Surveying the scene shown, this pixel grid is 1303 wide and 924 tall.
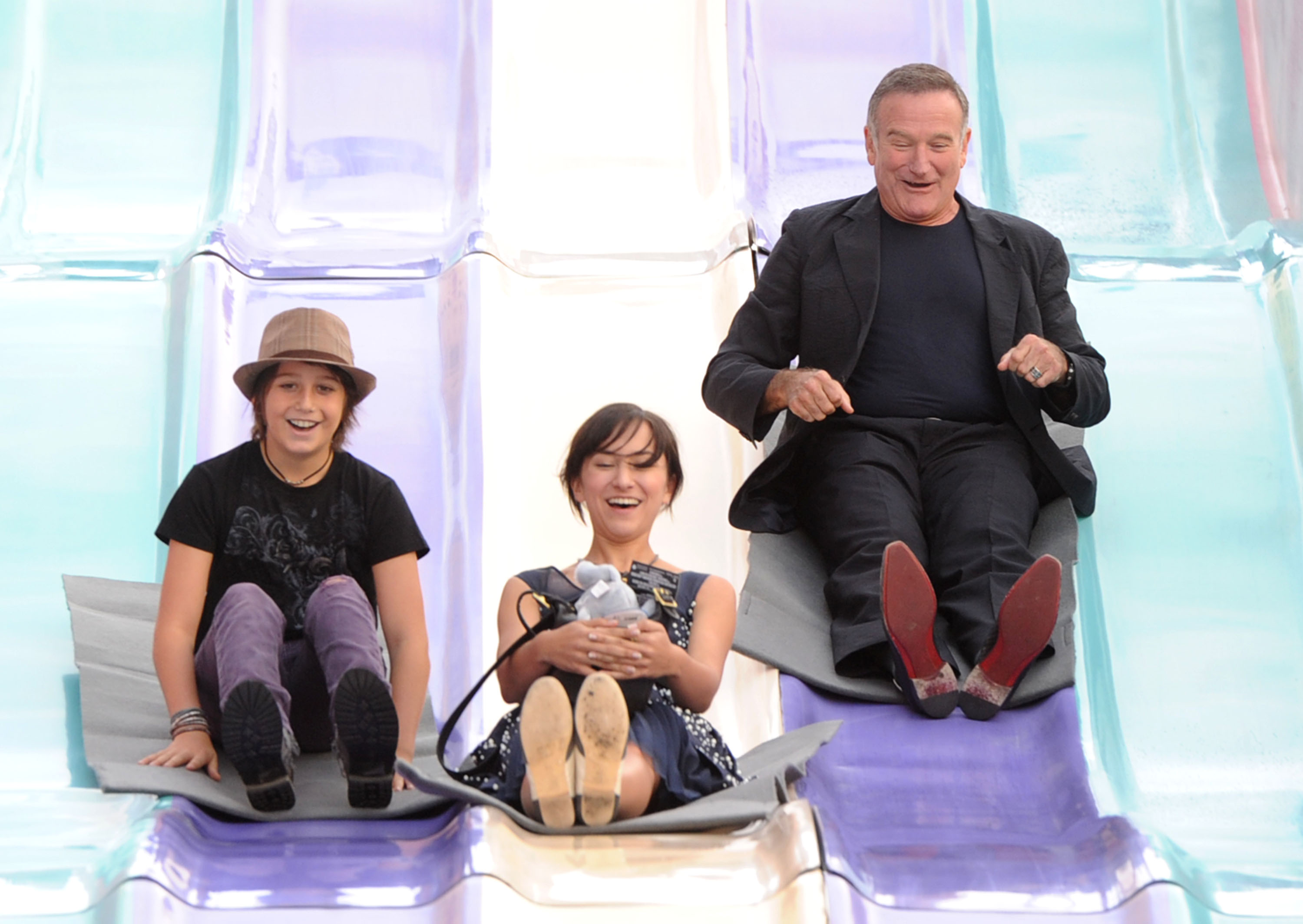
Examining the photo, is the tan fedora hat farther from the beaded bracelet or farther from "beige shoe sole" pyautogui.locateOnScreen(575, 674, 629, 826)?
"beige shoe sole" pyautogui.locateOnScreen(575, 674, 629, 826)

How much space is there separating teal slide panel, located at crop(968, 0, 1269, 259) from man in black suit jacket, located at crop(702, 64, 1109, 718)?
560mm

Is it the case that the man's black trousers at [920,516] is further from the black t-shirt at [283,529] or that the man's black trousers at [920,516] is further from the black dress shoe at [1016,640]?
the black t-shirt at [283,529]

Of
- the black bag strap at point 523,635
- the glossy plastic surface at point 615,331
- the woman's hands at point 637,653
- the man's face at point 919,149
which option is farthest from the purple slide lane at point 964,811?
the man's face at point 919,149

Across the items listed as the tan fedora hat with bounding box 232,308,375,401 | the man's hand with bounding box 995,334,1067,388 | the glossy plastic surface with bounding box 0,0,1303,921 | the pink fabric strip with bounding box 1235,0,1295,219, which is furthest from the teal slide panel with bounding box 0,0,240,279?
the pink fabric strip with bounding box 1235,0,1295,219

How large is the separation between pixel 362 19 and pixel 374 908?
2123mm

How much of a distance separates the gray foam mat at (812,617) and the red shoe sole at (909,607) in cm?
9

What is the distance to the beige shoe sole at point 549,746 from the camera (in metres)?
1.49

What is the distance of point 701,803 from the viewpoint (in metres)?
1.60

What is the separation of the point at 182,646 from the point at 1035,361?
1.05 meters

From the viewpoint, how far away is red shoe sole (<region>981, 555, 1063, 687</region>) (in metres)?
1.80

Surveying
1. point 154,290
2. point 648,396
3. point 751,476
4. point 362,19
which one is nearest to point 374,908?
point 751,476

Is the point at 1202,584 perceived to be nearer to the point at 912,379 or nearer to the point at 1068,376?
the point at 1068,376

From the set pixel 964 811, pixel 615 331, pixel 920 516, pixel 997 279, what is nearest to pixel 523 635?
pixel 964 811

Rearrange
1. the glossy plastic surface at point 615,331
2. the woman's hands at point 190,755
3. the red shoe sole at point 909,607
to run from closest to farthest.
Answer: the glossy plastic surface at point 615,331, the woman's hands at point 190,755, the red shoe sole at point 909,607
